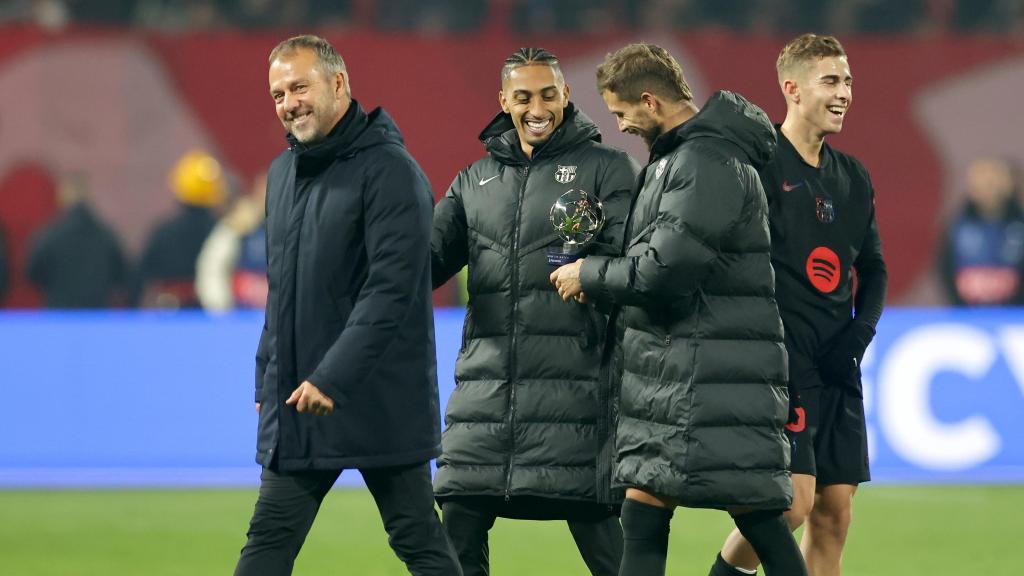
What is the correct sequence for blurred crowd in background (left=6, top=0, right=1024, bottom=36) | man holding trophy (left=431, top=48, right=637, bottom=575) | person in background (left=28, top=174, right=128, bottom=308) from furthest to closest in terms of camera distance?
1. blurred crowd in background (left=6, top=0, right=1024, bottom=36)
2. person in background (left=28, top=174, right=128, bottom=308)
3. man holding trophy (left=431, top=48, right=637, bottom=575)

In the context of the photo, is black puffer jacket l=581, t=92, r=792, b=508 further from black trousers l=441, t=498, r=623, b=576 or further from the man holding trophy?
black trousers l=441, t=498, r=623, b=576

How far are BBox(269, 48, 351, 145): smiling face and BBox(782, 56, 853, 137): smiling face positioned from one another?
1663mm

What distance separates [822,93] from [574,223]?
108cm

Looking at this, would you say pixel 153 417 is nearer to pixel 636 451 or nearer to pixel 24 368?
pixel 24 368

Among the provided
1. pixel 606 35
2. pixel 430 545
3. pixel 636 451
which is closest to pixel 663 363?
pixel 636 451

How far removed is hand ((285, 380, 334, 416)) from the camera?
5250 mm

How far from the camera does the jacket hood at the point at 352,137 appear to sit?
5500mm

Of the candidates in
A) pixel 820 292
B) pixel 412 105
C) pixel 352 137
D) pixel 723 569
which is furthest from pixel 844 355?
pixel 412 105

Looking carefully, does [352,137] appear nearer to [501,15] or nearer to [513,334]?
[513,334]

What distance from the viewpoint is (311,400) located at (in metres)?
5.25

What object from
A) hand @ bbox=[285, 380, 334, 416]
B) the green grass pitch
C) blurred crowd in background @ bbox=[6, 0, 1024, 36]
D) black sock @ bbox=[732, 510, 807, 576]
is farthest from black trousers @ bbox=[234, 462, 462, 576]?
blurred crowd in background @ bbox=[6, 0, 1024, 36]

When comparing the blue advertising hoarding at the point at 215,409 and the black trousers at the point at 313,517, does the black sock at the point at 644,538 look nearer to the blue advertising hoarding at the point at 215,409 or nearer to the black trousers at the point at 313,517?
the black trousers at the point at 313,517

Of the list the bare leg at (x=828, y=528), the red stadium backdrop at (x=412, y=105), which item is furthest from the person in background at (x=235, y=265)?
the bare leg at (x=828, y=528)

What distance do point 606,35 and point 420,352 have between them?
13.2 metres
